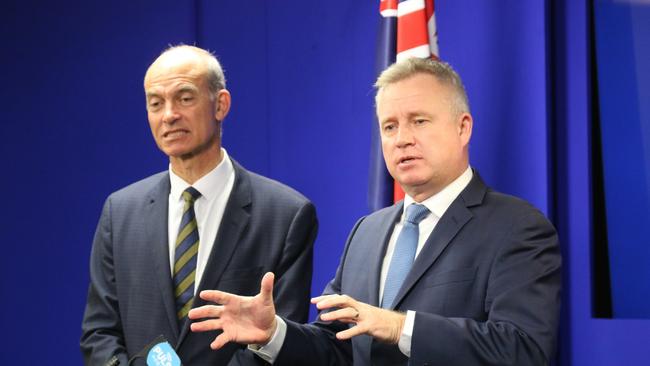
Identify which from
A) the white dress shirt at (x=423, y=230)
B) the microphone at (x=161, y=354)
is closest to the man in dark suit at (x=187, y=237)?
the microphone at (x=161, y=354)

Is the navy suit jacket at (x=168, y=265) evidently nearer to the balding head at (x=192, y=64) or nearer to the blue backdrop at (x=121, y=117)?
the balding head at (x=192, y=64)

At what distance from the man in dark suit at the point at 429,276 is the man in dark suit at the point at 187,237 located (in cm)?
22

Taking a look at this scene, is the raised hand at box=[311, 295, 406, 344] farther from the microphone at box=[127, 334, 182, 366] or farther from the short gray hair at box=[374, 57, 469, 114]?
the short gray hair at box=[374, 57, 469, 114]

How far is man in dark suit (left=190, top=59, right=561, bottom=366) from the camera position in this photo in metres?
2.24

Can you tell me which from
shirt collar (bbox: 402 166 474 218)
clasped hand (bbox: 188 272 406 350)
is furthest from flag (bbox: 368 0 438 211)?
clasped hand (bbox: 188 272 406 350)

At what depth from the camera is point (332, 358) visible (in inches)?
106

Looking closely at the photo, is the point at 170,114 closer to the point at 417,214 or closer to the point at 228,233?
the point at 228,233

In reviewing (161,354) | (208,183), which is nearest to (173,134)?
(208,183)

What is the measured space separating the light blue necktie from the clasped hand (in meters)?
0.22

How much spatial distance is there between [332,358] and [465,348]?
555 millimetres

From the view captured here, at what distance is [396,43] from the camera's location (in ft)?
10.9

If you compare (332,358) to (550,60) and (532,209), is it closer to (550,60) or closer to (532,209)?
(532,209)

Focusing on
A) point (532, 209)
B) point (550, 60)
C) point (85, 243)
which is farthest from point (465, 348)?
point (85, 243)

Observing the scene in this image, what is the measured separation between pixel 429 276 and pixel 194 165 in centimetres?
97
